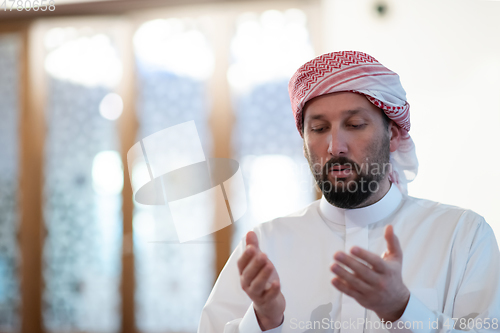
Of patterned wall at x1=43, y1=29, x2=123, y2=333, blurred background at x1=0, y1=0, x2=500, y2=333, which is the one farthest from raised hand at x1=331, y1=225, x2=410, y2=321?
patterned wall at x1=43, y1=29, x2=123, y2=333

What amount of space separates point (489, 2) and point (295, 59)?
1.32m

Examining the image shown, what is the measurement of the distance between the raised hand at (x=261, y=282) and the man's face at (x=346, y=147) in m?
0.41

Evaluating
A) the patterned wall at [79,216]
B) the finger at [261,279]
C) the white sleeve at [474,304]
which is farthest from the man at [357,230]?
the patterned wall at [79,216]

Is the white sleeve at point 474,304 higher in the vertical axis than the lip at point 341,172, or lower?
lower

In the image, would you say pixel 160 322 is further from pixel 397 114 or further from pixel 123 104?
pixel 397 114

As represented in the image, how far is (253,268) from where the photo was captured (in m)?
0.89

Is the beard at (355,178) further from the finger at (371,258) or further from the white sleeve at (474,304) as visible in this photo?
the finger at (371,258)

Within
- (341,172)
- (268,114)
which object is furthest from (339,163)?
(268,114)

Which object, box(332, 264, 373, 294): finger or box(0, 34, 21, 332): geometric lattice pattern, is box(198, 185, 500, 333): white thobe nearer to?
box(332, 264, 373, 294): finger

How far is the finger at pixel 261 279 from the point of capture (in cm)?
89

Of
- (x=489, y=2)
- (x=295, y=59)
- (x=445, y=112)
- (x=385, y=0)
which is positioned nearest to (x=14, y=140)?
(x=295, y=59)

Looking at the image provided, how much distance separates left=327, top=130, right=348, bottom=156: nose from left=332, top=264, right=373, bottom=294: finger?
19.0 inches

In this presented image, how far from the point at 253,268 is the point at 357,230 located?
1.79ft

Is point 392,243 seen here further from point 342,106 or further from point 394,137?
point 394,137
